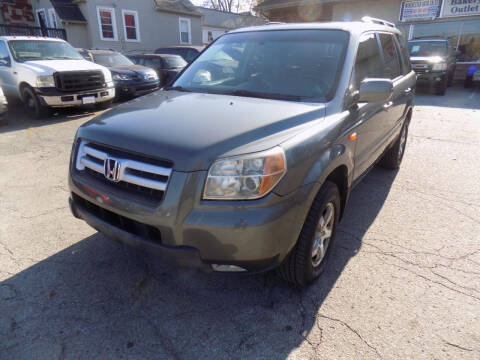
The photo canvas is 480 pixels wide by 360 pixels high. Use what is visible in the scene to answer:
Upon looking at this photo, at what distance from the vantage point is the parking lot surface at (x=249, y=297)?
207 centimetres

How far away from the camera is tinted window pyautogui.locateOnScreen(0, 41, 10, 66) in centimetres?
854

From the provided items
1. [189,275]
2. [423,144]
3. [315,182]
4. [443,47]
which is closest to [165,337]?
[189,275]

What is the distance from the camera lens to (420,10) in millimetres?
16562

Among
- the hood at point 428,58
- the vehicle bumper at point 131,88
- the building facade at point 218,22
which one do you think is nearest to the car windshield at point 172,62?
the vehicle bumper at point 131,88

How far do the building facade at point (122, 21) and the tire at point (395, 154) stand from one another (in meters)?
17.4

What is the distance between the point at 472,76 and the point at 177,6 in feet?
56.7

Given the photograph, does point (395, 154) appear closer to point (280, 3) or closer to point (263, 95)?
point (263, 95)

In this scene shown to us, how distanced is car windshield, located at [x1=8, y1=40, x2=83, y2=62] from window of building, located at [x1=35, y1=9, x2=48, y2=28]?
12751 millimetres

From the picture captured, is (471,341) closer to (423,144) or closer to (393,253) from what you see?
(393,253)

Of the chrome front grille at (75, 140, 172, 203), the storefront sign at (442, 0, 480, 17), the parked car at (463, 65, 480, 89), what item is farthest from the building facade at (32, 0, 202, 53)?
the chrome front grille at (75, 140, 172, 203)

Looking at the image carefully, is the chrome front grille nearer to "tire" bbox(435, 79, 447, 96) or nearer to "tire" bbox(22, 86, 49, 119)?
"tire" bbox(22, 86, 49, 119)

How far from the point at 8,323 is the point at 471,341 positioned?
3020 mm

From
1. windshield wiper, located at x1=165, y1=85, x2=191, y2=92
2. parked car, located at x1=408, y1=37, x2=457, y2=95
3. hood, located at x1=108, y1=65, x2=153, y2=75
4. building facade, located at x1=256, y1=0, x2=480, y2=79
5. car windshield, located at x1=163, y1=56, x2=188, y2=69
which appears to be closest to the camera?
windshield wiper, located at x1=165, y1=85, x2=191, y2=92

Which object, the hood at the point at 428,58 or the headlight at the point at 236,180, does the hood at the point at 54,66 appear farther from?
the hood at the point at 428,58
